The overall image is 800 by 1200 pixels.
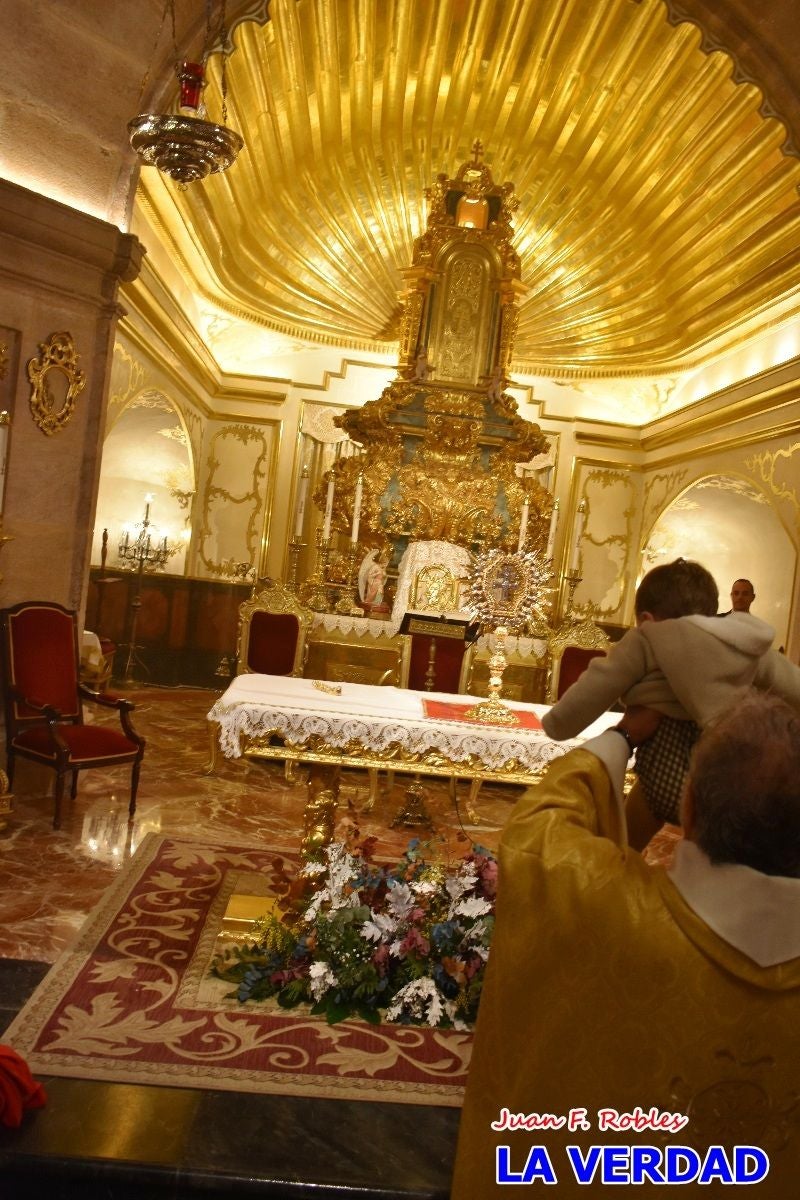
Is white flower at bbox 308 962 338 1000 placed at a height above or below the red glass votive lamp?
below

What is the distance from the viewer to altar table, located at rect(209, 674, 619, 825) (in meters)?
4.14

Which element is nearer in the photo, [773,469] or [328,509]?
[773,469]

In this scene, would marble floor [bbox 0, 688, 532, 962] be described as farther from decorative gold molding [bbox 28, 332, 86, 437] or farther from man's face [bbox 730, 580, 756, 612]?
man's face [bbox 730, 580, 756, 612]

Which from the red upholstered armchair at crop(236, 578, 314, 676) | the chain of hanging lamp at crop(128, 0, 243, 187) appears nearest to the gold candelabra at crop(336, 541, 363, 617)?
the red upholstered armchair at crop(236, 578, 314, 676)

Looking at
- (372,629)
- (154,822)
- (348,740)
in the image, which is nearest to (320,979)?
(348,740)

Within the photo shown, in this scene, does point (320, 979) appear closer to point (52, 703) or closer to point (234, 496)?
point (52, 703)

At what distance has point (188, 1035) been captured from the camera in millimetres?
3053

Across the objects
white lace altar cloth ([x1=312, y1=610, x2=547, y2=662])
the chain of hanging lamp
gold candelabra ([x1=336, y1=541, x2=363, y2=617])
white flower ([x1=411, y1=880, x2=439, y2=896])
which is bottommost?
white flower ([x1=411, y1=880, x2=439, y2=896])

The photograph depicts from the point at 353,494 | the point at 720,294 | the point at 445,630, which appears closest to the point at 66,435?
the point at 445,630

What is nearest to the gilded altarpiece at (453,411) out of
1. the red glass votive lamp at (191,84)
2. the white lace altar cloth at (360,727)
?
the white lace altar cloth at (360,727)

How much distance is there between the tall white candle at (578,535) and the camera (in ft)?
34.8

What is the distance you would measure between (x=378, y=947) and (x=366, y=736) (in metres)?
1.03

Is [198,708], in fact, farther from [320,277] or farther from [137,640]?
[320,277]

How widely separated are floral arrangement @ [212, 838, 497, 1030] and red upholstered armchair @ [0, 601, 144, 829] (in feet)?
5.75
